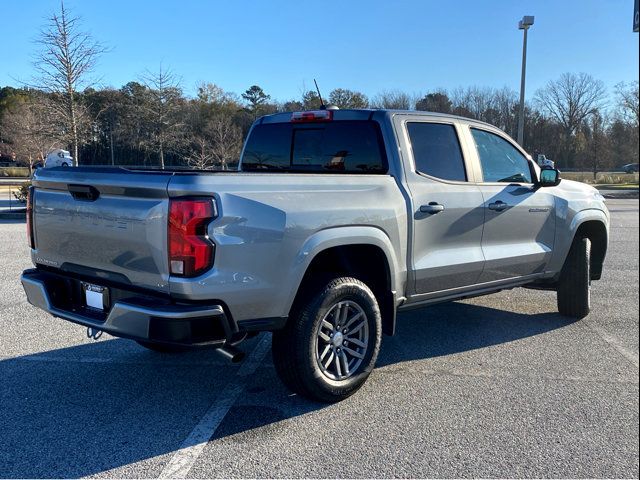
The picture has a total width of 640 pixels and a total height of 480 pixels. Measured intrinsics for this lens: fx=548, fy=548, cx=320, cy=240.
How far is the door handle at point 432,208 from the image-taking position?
13.5 feet

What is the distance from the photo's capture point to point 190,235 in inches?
117

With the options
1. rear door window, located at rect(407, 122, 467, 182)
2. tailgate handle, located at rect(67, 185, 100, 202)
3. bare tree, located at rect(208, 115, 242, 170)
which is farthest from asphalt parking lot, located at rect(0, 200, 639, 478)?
bare tree, located at rect(208, 115, 242, 170)

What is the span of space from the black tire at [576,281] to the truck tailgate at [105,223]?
168 inches

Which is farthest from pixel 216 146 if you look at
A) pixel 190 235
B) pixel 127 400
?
pixel 190 235

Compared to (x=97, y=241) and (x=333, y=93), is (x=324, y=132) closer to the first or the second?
(x=97, y=241)

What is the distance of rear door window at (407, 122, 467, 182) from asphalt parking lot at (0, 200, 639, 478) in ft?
5.16

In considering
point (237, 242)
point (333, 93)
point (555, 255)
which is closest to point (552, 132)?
point (333, 93)

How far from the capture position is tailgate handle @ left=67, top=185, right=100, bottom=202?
3379 mm

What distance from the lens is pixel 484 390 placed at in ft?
13.0

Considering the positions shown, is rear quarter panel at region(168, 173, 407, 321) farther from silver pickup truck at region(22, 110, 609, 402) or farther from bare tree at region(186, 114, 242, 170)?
bare tree at region(186, 114, 242, 170)

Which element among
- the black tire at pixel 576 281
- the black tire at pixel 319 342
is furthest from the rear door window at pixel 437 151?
the black tire at pixel 576 281

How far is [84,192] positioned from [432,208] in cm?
244

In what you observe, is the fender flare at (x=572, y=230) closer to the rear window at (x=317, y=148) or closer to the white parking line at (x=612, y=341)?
the white parking line at (x=612, y=341)

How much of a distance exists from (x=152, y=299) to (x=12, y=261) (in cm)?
725
